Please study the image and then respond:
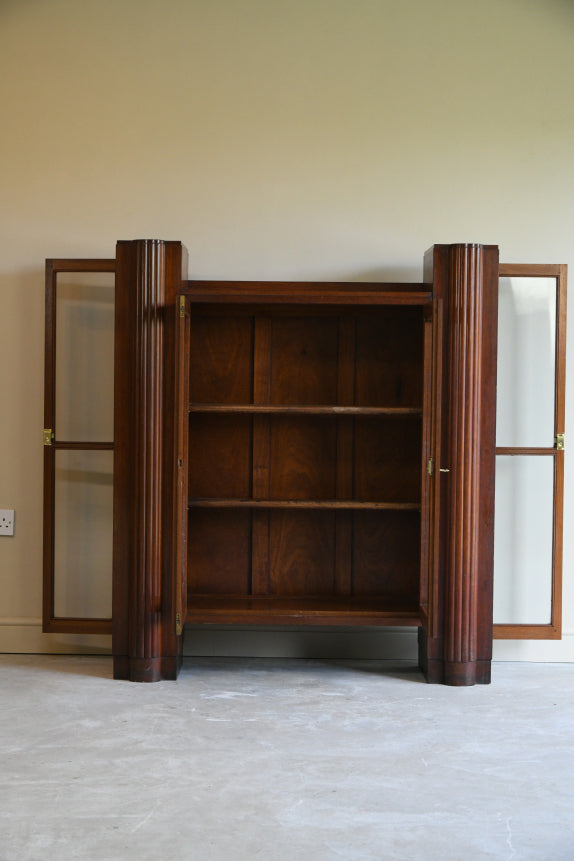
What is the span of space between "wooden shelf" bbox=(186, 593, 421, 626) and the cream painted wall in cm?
71

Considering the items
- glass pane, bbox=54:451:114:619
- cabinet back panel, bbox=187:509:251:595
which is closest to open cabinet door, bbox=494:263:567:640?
cabinet back panel, bbox=187:509:251:595

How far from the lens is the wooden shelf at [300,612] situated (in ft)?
12.6

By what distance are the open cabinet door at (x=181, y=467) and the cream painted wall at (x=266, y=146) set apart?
58 centimetres

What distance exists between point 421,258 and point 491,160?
0.60 m

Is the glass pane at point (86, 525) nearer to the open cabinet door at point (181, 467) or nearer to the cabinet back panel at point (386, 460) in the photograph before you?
the open cabinet door at point (181, 467)

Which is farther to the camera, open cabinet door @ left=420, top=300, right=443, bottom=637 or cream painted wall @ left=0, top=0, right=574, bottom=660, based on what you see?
cream painted wall @ left=0, top=0, right=574, bottom=660

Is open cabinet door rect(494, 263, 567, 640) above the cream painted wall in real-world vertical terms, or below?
below

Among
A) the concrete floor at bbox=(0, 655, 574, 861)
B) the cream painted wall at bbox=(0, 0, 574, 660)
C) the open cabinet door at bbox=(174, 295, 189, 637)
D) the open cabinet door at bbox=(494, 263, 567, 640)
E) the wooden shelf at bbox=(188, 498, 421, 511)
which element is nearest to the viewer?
the concrete floor at bbox=(0, 655, 574, 861)

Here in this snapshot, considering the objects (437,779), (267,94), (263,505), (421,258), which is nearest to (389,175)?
(421,258)

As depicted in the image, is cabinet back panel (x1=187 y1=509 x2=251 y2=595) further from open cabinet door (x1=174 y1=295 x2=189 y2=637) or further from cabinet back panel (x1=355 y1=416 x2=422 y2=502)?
cabinet back panel (x1=355 y1=416 x2=422 y2=502)

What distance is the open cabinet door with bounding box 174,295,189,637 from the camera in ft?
12.4

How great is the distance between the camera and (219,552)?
14.0ft

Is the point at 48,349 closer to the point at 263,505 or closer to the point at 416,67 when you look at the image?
the point at 263,505

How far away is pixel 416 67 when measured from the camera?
4.29 meters
